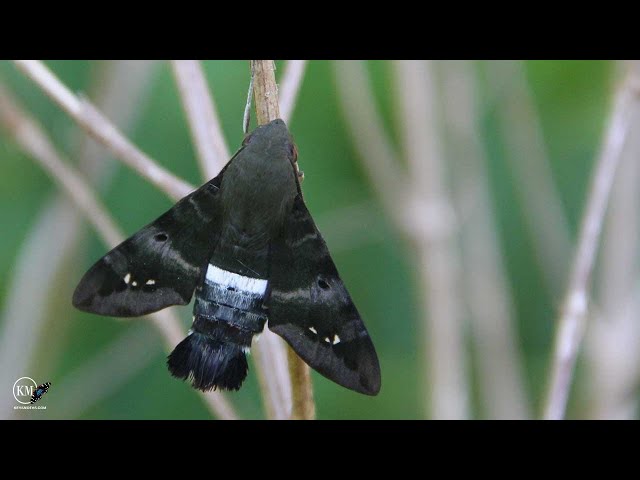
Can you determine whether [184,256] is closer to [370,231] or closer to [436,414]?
[436,414]

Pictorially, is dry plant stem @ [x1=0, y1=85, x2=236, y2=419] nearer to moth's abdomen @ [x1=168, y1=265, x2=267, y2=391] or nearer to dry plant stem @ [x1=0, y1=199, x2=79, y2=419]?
moth's abdomen @ [x1=168, y1=265, x2=267, y2=391]

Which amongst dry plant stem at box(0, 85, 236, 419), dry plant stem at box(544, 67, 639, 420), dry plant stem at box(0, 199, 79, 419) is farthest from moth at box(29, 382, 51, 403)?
dry plant stem at box(544, 67, 639, 420)

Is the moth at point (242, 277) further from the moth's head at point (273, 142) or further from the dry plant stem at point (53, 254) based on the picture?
the dry plant stem at point (53, 254)

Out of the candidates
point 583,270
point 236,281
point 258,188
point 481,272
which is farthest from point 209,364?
point 481,272

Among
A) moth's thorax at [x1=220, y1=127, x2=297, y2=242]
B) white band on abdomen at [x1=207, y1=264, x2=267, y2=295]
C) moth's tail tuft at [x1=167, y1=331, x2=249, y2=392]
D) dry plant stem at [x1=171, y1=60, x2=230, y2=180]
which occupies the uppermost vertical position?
dry plant stem at [x1=171, y1=60, x2=230, y2=180]

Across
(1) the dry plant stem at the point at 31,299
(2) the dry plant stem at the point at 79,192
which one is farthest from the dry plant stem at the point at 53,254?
(2) the dry plant stem at the point at 79,192
